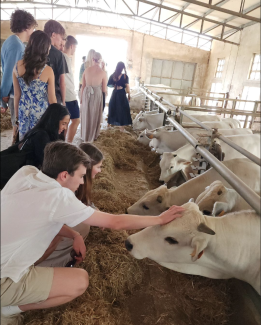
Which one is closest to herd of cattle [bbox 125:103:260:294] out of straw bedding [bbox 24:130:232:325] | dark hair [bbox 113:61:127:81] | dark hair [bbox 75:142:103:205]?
straw bedding [bbox 24:130:232:325]

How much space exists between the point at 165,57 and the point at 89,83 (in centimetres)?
1395

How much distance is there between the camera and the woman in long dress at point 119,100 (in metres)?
7.18

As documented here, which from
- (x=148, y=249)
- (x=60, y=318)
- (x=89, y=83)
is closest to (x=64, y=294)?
(x=60, y=318)

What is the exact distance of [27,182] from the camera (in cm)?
159

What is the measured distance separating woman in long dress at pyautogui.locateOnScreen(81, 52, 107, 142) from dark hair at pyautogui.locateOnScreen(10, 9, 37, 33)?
7.39ft

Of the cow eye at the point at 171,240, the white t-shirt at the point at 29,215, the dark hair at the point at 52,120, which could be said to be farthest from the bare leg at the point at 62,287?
the dark hair at the point at 52,120

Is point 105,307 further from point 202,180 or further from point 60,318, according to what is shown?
point 202,180

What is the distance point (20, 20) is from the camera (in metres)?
3.26

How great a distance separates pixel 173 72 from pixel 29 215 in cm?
1846

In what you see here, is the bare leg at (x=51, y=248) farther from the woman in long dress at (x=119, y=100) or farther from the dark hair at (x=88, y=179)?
the woman in long dress at (x=119, y=100)

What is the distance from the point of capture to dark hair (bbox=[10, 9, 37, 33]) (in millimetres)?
3246

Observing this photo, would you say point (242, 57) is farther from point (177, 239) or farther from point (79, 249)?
point (79, 249)

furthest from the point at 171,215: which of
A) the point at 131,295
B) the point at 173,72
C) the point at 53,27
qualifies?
the point at 173,72

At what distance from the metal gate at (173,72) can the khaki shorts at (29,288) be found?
1803 cm
